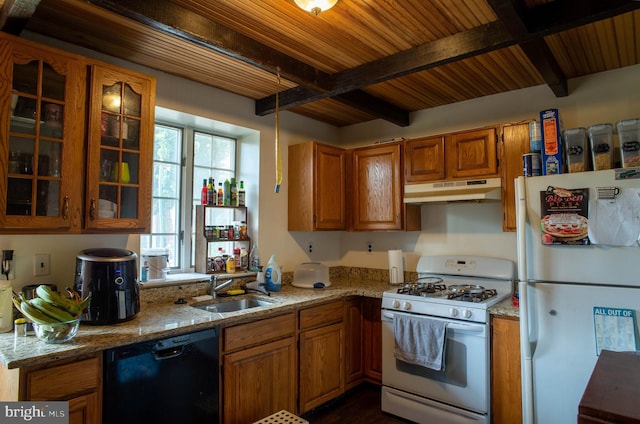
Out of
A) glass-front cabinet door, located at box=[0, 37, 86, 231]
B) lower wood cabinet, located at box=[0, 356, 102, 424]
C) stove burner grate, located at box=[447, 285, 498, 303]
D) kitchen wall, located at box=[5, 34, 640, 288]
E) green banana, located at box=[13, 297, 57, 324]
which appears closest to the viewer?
lower wood cabinet, located at box=[0, 356, 102, 424]

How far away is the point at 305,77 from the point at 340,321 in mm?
1794

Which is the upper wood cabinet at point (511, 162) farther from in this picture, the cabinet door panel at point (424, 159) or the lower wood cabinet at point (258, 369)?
the lower wood cabinet at point (258, 369)

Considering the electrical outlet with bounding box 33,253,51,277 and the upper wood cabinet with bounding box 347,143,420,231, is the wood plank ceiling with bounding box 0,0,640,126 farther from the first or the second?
A: the electrical outlet with bounding box 33,253,51,277

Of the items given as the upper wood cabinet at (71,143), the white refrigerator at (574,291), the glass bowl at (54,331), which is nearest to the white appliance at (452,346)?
the white refrigerator at (574,291)

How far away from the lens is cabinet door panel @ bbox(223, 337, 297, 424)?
85.4 inches

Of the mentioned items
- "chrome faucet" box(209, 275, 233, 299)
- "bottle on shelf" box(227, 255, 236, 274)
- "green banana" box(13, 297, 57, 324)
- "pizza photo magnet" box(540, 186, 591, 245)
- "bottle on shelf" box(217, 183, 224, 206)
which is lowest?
"chrome faucet" box(209, 275, 233, 299)

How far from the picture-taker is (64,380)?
1.57 metres

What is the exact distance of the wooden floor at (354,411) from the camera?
268cm

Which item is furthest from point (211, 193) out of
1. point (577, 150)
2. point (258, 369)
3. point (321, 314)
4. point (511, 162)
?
point (577, 150)

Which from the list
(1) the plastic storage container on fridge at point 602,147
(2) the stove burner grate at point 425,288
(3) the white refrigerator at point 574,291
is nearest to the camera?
(3) the white refrigerator at point 574,291

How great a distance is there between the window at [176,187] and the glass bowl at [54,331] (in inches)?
44.0

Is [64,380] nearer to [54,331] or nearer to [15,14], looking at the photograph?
[54,331]

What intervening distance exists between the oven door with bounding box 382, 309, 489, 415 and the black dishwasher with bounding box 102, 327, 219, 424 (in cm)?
134

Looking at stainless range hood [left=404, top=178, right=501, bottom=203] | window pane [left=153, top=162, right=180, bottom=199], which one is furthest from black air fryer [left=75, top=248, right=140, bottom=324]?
stainless range hood [left=404, top=178, right=501, bottom=203]
